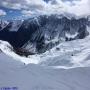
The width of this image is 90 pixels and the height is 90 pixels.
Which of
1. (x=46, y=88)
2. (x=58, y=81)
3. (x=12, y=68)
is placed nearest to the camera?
(x=46, y=88)

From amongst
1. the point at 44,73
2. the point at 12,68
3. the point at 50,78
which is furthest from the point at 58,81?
the point at 12,68

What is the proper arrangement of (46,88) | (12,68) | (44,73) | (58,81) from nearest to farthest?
(46,88) < (58,81) < (44,73) < (12,68)

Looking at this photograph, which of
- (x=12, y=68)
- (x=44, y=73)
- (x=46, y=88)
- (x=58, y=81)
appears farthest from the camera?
(x=12, y=68)

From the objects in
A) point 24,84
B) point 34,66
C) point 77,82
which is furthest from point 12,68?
point 77,82

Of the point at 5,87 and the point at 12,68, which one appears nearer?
the point at 5,87

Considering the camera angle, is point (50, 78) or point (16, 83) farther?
point (50, 78)

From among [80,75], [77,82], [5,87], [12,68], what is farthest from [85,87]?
[12,68]

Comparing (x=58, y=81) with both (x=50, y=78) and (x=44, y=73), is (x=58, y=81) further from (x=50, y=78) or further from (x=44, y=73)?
(x=44, y=73)

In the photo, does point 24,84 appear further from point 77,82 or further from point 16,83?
point 77,82

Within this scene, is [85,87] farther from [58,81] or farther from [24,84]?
[24,84]
